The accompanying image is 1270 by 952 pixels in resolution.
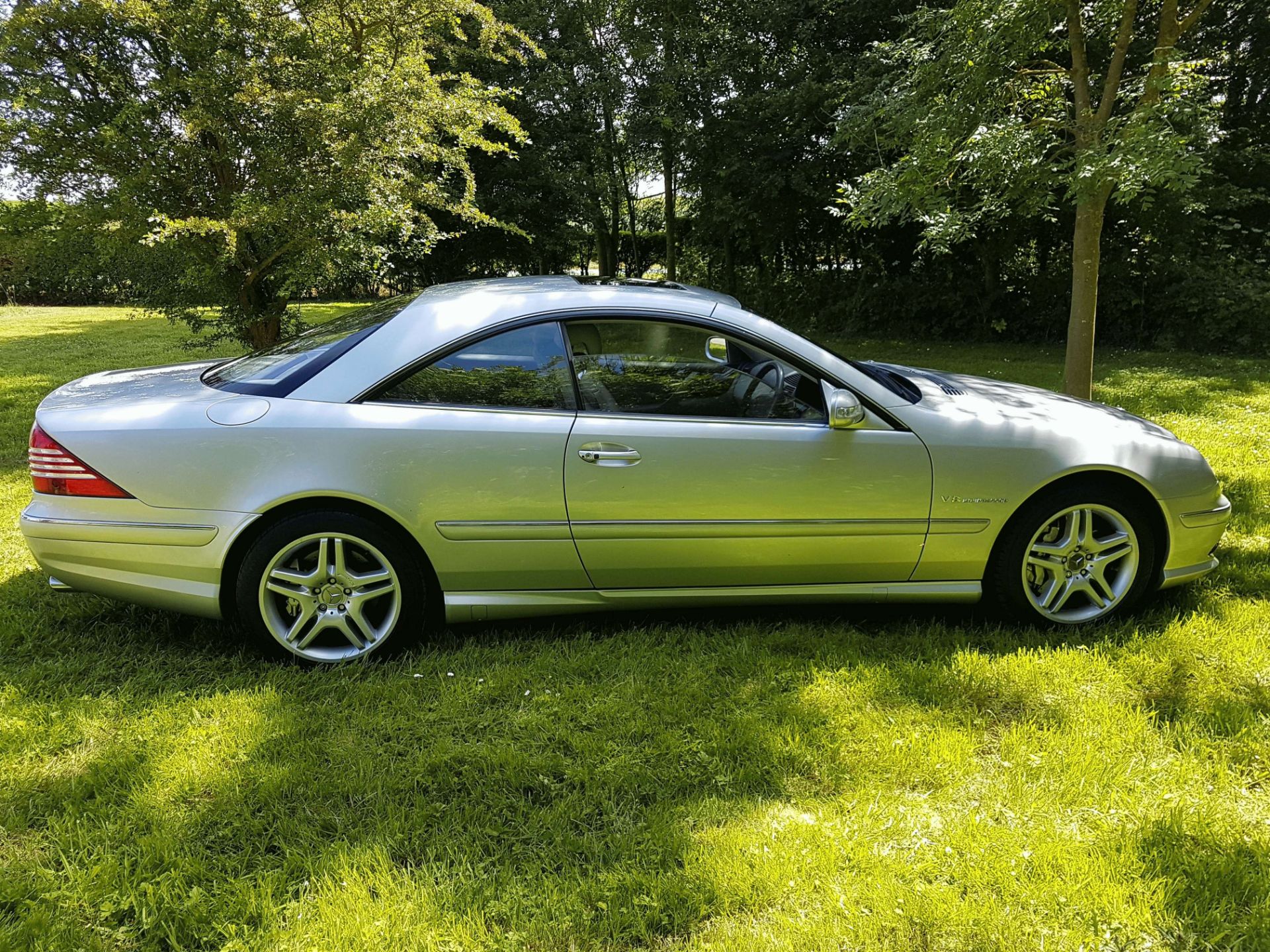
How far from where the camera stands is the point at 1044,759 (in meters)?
2.43

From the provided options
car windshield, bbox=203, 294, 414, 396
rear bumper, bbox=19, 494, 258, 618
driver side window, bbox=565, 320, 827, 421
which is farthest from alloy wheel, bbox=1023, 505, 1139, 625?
rear bumper, bbox=19, 494, 258, 618

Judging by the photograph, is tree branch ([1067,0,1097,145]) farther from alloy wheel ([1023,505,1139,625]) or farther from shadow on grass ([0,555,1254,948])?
shadow on grass ([0,555,1254,948])

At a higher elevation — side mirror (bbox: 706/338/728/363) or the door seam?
side mirror (bbox: 706/338/728/363)

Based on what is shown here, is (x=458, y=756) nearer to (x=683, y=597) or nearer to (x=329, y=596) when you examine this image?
(x=329, y=596)

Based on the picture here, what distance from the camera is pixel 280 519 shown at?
290 centimetres

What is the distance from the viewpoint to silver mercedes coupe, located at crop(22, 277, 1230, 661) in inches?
113

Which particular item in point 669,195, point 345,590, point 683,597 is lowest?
point 683,597

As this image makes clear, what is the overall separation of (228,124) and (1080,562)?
624 cm

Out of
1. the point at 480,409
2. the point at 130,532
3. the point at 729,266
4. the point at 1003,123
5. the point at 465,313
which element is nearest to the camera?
the point at 130,532

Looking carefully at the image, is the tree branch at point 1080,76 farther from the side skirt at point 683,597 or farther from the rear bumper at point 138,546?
the rear bumper at point 138,546

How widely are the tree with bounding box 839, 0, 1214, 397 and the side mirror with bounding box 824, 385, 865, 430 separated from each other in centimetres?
277

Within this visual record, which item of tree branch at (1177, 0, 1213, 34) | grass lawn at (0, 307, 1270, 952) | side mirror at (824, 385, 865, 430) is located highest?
tree branch at (1177, 0, 1213, 34)

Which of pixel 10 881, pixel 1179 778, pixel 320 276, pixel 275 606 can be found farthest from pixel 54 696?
pixel 320 276

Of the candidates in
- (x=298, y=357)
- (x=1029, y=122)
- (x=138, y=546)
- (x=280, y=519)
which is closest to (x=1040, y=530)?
(x=280, y=519)
